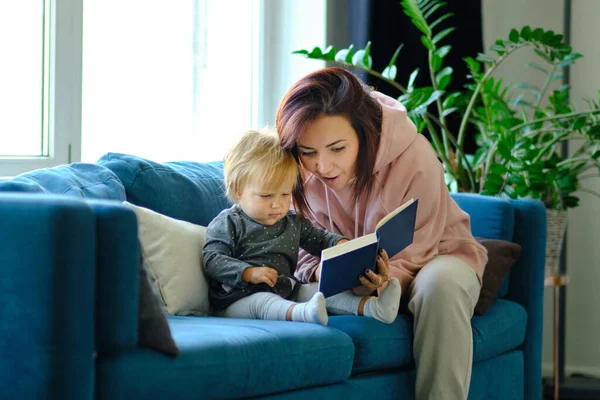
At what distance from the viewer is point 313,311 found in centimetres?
184

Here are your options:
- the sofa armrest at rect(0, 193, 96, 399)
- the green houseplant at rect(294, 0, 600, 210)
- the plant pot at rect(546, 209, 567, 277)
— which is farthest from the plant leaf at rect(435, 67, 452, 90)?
the sofa armrest at rect(0, 193, 96, 399)

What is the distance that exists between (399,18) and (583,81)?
89 centimetres

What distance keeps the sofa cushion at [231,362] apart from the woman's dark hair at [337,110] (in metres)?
0.54

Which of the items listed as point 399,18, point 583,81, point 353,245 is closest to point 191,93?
point 399,18

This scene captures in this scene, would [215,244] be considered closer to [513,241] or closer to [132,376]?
[132,376]


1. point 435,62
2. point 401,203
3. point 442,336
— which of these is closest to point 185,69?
point 435,62

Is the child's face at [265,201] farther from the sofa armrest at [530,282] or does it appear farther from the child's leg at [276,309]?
the sofa armrest at [530,282]

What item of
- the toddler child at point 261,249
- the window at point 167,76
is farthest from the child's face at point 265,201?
the window at point 167,76

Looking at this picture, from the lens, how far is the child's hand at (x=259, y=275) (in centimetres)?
193

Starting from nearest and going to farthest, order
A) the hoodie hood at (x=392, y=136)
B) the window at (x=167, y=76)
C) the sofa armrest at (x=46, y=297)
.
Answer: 1. the sofa armrest at (x=46, y=297)
2. the hoodie hood at (x=392, y=136)
3. the window at (x=167, y=76)

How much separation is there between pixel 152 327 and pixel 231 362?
0.55 ft

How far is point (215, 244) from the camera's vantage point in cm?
201

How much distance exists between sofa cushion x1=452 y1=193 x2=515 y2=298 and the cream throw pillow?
1.01m

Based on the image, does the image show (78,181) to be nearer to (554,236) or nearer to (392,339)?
(392,339)
